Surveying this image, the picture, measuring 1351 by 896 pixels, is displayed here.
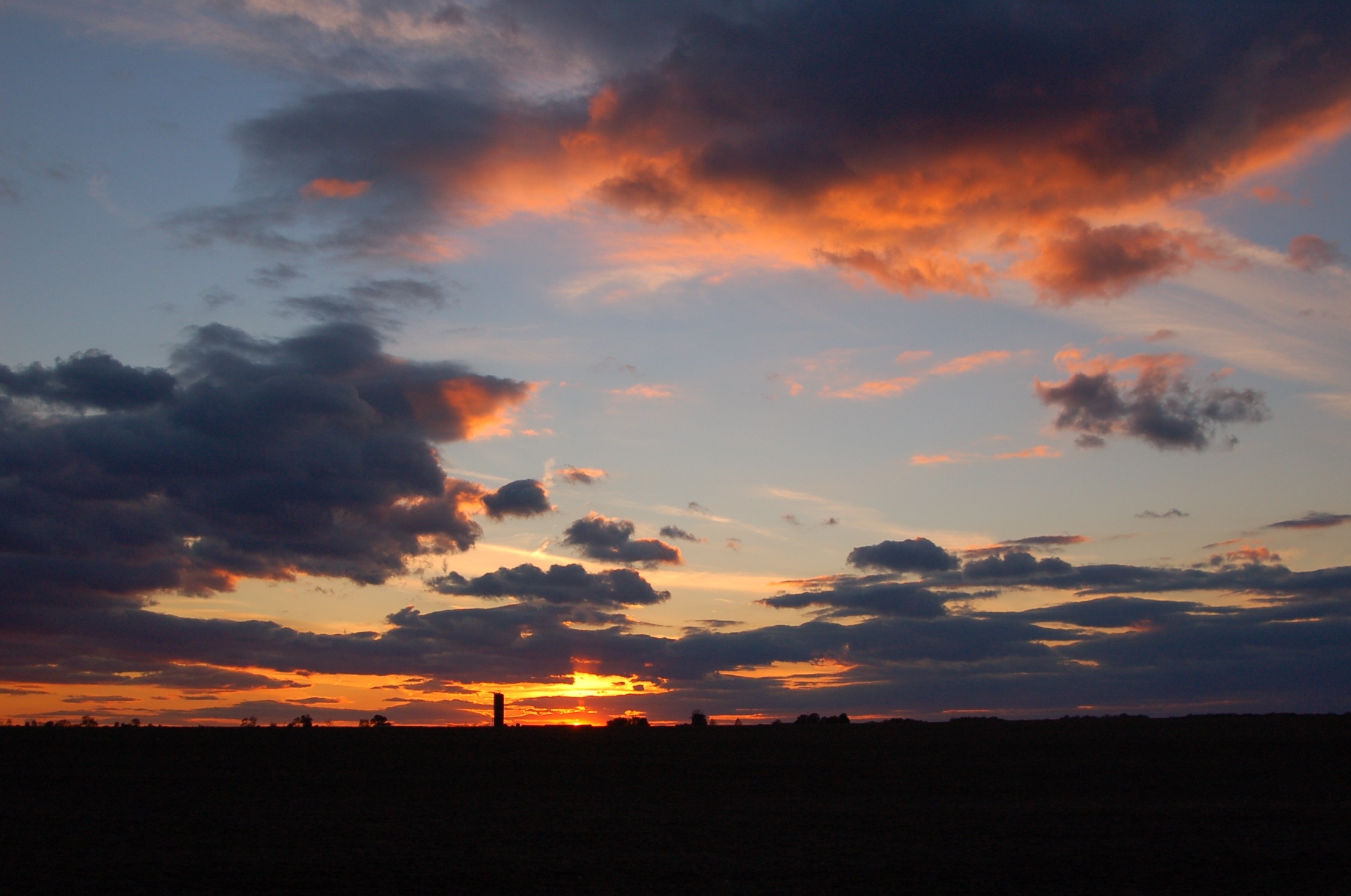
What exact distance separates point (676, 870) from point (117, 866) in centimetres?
1243

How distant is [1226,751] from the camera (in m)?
52.4

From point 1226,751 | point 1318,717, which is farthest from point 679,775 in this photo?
point 1318,717

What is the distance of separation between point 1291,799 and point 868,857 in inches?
799

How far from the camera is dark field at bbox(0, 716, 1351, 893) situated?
881 inches

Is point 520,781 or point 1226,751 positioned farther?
point 1226,751

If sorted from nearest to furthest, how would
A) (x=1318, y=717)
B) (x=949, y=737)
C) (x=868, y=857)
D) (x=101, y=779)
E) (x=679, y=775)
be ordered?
(x=868, y=857) → (x=101, y=779) → (x=679, y=775) → (x=949, y=737) → (x=1318, y=717)

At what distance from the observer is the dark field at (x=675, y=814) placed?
22.4m

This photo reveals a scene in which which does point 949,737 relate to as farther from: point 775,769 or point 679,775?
point 679,775

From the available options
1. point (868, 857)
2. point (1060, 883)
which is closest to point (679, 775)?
point (868, 857)

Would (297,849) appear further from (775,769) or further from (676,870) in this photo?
(775,769)

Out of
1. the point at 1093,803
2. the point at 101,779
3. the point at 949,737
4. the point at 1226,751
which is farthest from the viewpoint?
the point at 949,737

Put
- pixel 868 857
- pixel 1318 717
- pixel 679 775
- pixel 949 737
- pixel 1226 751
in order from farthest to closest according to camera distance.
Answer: pixel 1318 717
pixel 949 737
pixel 1226 751
pixel 679 775
pixel 868 857

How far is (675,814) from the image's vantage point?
32812 millimetres

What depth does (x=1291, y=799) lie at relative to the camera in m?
35.8
